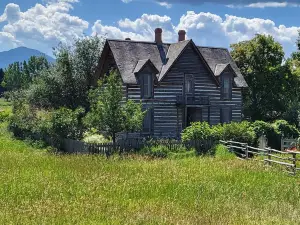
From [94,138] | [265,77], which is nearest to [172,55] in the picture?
[94,138]

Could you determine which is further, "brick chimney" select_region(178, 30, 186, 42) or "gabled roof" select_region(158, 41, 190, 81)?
"brick chimney" select_region(178, 30, 186, 42)

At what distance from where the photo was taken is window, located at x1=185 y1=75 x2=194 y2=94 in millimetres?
39022

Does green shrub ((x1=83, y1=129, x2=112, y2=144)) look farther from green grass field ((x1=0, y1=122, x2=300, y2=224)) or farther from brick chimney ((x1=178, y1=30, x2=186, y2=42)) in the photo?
brick chimney ((x1=178, y1=30, x2=186, y2=42))

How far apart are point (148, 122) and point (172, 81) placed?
13.1 feet

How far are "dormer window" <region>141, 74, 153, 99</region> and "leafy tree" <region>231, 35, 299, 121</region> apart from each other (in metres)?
17.0

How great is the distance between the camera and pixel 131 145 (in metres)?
27.0

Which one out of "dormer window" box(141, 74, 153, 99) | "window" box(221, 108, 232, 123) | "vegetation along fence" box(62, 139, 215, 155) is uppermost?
"dormer window" box(141, 74, 153, 99)

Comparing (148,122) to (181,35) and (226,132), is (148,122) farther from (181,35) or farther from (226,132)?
(181,35)

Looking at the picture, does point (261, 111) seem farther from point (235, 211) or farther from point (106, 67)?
point (235, 211)

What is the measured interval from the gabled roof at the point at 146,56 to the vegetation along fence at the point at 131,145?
9.10 meters

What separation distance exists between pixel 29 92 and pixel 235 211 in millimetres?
36091

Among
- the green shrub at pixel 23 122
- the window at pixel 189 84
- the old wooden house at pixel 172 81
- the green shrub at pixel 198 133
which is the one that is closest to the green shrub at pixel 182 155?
the green shrub at pixel 198 133

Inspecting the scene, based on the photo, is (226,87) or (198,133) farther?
(226,87)

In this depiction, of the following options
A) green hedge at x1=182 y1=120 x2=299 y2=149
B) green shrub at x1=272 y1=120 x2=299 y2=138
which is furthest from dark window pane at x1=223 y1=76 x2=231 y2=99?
green hedge at x1=182 y1=120 x2=299 y2=149
